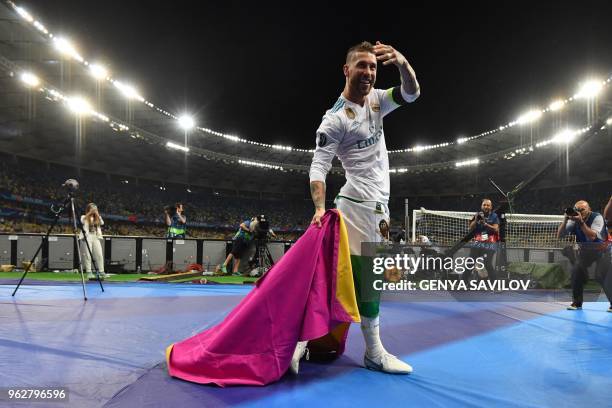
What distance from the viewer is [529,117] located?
78.9ft

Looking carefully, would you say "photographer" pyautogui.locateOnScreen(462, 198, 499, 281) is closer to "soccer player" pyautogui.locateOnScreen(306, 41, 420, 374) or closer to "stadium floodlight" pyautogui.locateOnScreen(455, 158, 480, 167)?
"soccer player" pyautogui.locateOnScreen(306, 41, 420, 374)

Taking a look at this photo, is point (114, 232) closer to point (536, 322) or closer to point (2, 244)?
point (2, 244)

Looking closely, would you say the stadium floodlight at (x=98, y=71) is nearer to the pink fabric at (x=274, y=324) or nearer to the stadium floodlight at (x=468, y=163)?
the pink fabric at (x=274, y=324)

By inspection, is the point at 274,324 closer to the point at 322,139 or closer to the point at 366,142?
the point at 322,139

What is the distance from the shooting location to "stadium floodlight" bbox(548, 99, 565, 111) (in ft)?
72.3

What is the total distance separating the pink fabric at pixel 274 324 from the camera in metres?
1.90

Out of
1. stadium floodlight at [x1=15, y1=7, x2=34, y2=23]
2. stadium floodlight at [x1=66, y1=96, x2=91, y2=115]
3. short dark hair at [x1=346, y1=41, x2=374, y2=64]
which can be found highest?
stadium floodlight at [x1=15, y1=7, x2=34, y2=23]

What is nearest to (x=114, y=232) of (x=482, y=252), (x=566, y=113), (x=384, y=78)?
(x=384, y=78)

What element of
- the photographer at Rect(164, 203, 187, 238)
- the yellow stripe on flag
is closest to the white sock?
the yellow stripe on flag

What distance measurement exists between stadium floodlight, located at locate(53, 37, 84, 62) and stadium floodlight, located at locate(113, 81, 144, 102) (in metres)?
2.69

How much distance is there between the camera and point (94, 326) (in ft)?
10.0

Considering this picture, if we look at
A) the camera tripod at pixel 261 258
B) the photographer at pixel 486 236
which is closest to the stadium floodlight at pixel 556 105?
the photographer at pixel 486 236

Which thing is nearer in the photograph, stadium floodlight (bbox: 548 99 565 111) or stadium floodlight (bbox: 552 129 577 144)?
stadium floodlight (bbox: 548 99 565 111)

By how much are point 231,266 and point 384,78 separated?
793cm
